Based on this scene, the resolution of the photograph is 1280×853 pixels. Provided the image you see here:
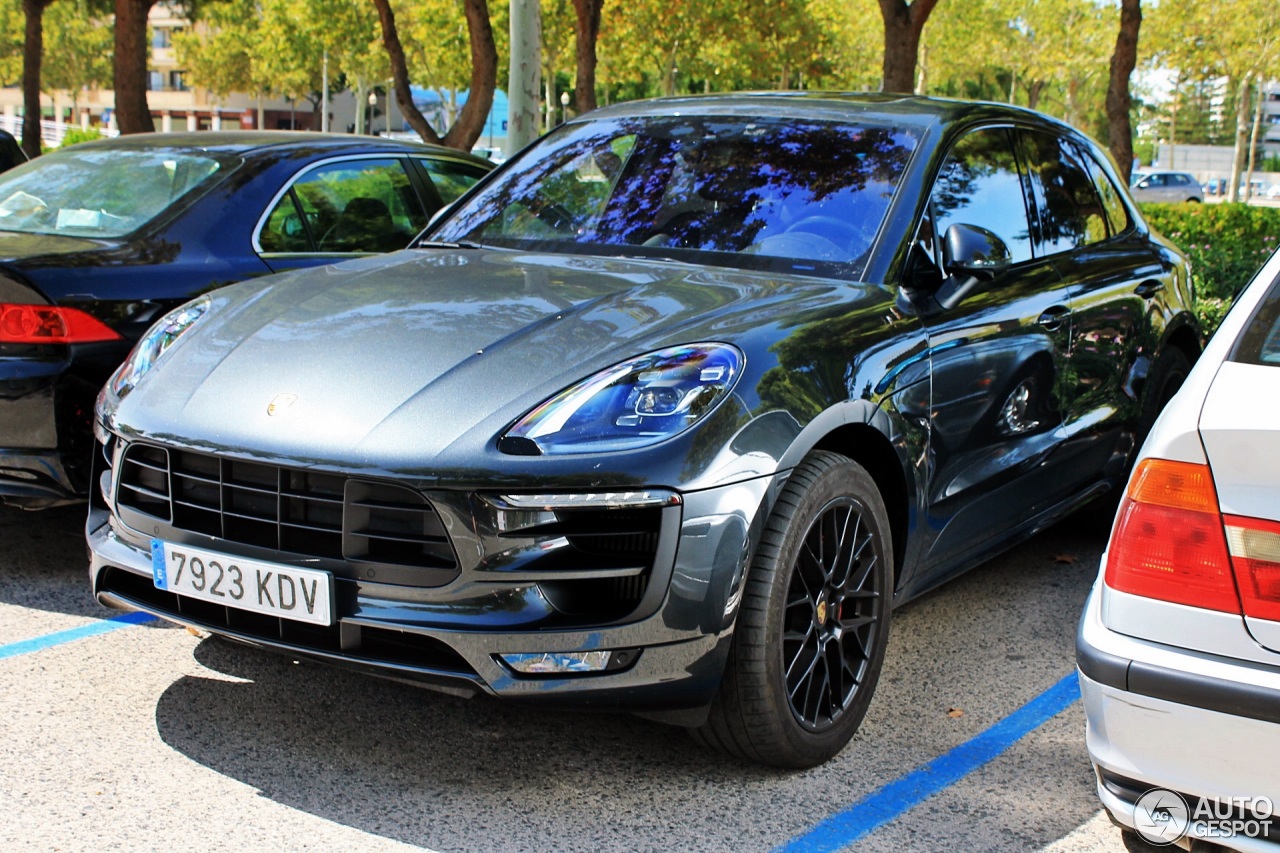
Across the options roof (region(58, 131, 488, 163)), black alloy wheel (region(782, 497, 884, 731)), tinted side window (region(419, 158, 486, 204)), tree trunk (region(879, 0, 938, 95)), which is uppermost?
tree trunk (region(879, 0, 938, 95))

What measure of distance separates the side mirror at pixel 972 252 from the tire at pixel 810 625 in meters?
0.74

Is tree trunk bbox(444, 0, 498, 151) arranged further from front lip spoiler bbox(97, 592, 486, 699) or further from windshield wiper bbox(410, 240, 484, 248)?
front lip spoiler bbox(97, 592, 486, 699)

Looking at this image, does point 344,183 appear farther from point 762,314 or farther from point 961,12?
point 961,12

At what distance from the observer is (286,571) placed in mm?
2879

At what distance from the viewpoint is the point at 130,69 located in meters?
16.0

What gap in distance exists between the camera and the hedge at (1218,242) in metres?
11.0

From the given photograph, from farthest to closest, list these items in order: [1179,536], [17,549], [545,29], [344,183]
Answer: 1. [545,29]
2. [344,183]
3. [17,549]
4. [1179,536]

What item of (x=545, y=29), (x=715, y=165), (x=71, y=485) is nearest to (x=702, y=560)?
(x=715, y=165)

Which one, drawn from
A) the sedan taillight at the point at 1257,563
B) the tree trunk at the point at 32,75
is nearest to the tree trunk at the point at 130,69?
the tree trunk at the point at 32,75

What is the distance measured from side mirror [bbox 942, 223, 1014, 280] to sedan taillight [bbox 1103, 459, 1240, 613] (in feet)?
4.49

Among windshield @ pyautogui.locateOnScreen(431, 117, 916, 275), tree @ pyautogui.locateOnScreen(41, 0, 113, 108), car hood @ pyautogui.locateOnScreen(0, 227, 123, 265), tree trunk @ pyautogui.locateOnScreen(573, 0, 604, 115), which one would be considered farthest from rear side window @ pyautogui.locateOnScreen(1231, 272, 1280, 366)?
tree @ pyautogui.locateOnScreen(41, 0, 113, 108)

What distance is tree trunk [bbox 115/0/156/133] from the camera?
52.2ft

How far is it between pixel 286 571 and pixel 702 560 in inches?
34.9

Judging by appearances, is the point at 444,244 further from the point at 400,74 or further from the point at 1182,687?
the point at 400,74
